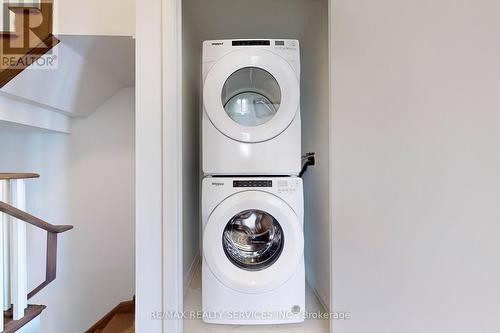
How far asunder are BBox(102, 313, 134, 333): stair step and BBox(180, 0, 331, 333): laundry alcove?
0.74 m

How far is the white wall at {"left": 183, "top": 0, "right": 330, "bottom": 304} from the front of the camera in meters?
1.60

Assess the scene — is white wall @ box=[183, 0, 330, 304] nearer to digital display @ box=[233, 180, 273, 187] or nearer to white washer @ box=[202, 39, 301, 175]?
white washer @ box=[202, 39, 301, 175]

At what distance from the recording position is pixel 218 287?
1.39 meters

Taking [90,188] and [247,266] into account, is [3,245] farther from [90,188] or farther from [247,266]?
[247,266]

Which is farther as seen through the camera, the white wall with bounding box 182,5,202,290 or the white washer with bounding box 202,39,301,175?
the white wall with bounding box 182,5,202,290

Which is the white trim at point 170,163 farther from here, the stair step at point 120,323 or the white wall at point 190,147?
the stair step at point 120,323

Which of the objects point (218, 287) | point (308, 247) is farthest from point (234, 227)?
point (308, 247)

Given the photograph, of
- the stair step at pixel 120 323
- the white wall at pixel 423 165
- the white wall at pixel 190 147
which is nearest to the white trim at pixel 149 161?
the white wall at pixel 190 147

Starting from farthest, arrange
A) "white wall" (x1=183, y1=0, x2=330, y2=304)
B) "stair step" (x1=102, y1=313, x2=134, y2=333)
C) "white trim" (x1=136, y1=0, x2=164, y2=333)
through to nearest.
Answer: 1. "stair step" (x1=102, y1=313, x2=134, y2=333)
2. "white wall" (x1=183, y1=0, x2=330, y2=304)
3. "white trim" (x1=136, y1=0, x2=164, y2=333)

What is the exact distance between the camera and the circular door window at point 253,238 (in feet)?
5.02

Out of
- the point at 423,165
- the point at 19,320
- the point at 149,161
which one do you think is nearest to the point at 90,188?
the point at 19,320

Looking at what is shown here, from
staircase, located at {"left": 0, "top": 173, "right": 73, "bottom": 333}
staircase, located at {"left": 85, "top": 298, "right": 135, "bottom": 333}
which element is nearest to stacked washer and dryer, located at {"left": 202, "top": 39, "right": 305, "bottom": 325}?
staircase, located at {"left": 0, "top": 173, "right": 73, "bottom": 333}

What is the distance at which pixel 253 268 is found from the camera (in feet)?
4.80
